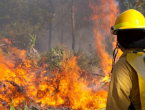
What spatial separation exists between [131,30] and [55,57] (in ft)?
30.6

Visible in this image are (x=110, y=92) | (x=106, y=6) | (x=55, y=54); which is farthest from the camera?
(x=106, y=6)

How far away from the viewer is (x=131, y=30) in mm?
1414

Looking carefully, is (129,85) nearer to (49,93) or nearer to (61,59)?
(49,93)

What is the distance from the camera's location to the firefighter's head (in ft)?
4.54

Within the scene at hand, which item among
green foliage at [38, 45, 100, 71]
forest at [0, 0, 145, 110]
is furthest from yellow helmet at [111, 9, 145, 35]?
green foliage at [38, 45, 100, 71]

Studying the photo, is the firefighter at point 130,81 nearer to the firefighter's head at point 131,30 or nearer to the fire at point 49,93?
the firefighter's head at point 131,30

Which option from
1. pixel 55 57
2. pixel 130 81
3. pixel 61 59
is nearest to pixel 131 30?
pixel 130 81

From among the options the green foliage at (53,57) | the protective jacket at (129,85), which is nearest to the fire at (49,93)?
the green foliage at (53,57)

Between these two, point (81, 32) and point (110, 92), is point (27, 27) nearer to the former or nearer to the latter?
point (81, 32)

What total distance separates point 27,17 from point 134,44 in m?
21.3

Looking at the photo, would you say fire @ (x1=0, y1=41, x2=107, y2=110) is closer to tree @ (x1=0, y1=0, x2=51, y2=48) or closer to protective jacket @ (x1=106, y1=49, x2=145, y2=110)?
protective jacket @ (x1=106, y1=49, x2=145, y2=110)

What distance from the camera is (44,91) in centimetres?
557

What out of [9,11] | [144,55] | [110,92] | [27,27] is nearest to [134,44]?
[144,55]

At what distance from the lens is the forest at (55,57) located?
16.7 feet
